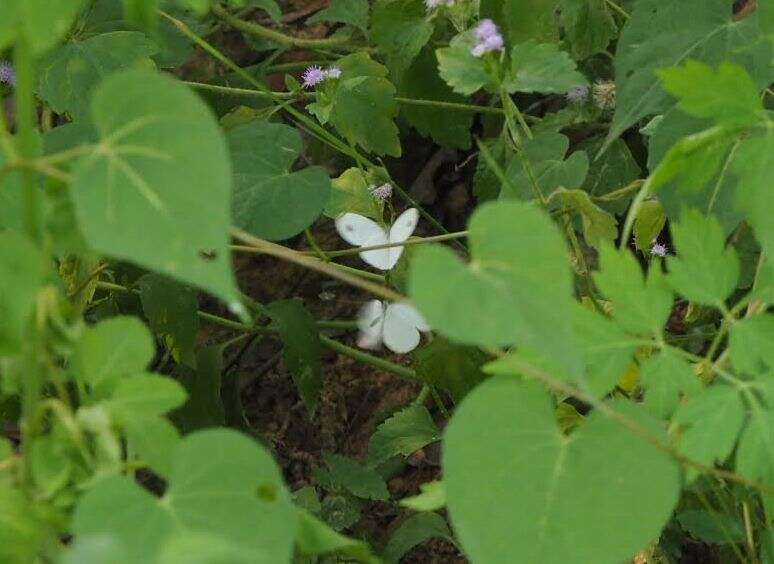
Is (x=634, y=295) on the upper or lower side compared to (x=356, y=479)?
upper

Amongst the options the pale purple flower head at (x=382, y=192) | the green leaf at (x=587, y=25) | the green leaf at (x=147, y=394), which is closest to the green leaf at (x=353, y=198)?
the pale purple flower head at (x=382, y=192)

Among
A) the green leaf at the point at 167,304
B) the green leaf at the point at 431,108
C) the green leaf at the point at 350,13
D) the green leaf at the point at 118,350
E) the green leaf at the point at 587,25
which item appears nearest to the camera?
the green leaf at the point at 118,350

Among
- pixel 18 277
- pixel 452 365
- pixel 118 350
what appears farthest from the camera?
pixel 452 365

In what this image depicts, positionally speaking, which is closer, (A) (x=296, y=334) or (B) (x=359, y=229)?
(B) (x=359, y=229)

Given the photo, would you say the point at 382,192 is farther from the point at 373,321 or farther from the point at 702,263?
the point at 702,263

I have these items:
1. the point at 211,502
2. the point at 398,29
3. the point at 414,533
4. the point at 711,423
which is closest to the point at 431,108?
the point at 398,29

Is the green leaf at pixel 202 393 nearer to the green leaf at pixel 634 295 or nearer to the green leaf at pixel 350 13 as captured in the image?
the green leaf at pixel 350 13

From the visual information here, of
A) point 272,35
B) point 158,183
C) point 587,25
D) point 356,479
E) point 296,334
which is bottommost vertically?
point 356,479

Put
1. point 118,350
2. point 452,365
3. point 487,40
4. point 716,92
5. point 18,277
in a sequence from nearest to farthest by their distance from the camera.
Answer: point 18,277
point 118,350
point 716,92
point 487,40
point 452,365
